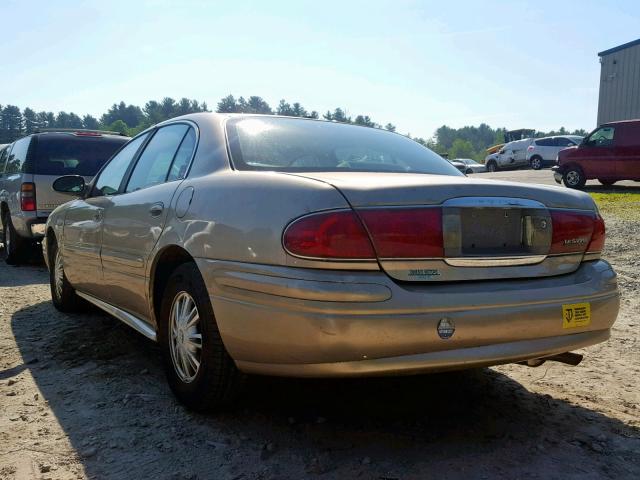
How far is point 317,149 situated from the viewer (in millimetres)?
3250

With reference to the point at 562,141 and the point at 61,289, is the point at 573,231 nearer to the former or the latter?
the point at 61,289

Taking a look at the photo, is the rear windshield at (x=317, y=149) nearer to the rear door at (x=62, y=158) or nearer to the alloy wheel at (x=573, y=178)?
the rear door at (x=62, y=158)

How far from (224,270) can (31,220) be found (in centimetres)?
610

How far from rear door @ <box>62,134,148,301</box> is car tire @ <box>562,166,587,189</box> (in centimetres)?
1420

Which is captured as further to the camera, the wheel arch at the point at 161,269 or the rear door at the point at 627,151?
the rear door at the point at 627,151

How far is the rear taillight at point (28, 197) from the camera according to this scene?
7660mm

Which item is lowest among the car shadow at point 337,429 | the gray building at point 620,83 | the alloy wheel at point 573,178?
the car shadow at point 337,429

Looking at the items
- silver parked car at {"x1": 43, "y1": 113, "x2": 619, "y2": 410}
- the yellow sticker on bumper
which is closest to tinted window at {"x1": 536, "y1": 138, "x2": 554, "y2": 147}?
silver parked car at {"x1": 43, "y1": 113, "x2": 619, "y2": 410}

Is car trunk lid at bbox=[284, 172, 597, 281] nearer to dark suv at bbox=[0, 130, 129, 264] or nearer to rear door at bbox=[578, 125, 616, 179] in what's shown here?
dark suv at bbox=[0, 130, 129, 264]

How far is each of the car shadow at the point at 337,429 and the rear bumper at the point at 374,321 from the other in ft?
1.32

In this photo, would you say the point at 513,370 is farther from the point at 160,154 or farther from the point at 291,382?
the point at 160,154

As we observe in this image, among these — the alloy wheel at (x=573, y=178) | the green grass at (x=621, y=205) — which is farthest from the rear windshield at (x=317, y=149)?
the alloy wheel at (x=573, y=178)

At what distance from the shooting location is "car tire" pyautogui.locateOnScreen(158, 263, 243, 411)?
271 cm

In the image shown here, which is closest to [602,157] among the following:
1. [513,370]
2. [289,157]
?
[513,370]
